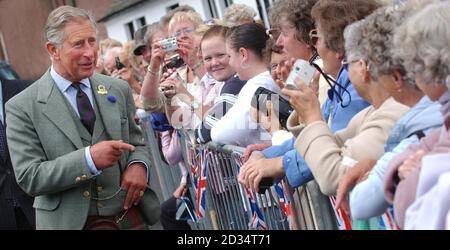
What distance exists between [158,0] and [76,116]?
26.5m

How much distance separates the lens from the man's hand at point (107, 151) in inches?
229

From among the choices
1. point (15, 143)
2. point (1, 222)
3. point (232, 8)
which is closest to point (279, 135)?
point (15, 143)

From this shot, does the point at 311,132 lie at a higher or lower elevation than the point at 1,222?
higher

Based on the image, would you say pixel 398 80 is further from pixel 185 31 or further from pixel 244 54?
pixel 185 31

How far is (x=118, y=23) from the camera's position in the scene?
35406mm

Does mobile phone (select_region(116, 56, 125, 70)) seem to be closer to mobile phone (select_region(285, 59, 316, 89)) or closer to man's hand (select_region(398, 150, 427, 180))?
mobile phone (select_region(285, 59, 316, 89))

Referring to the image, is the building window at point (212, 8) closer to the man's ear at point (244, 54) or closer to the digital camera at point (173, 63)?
the digital camera at point (173, 63)

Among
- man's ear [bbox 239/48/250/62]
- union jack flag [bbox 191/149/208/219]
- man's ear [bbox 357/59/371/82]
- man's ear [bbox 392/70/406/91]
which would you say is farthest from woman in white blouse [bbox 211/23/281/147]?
man's ear [bbox 392/70/406/91]

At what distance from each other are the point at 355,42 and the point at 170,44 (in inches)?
161

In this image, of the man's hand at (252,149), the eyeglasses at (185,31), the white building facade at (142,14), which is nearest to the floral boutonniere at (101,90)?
the man's hand at (252,149)

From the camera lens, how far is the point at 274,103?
19.8 feet

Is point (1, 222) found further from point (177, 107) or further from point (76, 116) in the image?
point (177, 107)

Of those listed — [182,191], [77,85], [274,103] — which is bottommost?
[182,191]

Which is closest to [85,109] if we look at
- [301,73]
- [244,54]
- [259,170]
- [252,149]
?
[252,149]
